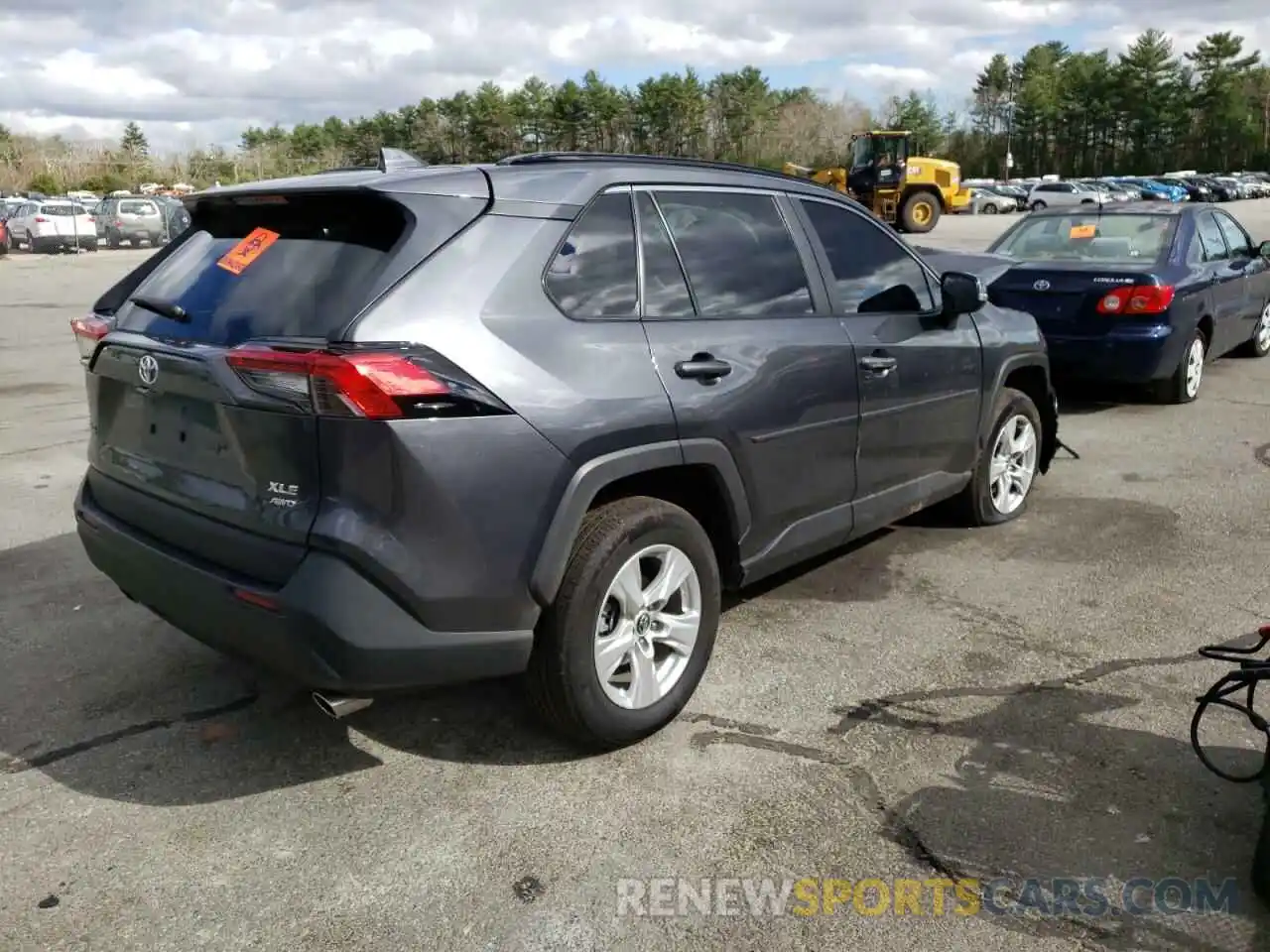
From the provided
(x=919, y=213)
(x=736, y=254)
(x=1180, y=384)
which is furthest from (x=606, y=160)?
(x=919, y=213)

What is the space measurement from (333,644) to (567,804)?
2.82 feet

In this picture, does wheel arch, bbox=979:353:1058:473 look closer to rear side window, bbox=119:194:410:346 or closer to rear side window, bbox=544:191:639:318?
rear side window, bbox=544:191:639:318

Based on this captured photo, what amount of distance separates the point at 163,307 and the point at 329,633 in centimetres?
129

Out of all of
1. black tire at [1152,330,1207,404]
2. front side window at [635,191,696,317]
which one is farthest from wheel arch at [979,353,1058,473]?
black tire at [1152,330,1207,404]

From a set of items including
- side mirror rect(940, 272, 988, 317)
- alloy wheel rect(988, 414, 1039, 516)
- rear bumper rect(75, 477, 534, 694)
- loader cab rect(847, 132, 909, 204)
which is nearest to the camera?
rear bumper rect(75, 477, 534, 694)

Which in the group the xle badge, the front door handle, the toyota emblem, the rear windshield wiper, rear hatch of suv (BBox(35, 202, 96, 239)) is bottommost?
the xle badge

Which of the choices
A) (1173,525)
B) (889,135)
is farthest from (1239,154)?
(1173,525)

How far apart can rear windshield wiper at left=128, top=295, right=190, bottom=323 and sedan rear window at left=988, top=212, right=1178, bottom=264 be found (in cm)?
723

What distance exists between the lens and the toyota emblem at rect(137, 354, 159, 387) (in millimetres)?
3113

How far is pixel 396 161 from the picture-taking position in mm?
3482

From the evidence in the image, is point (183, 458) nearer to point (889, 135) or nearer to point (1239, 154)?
point (889, 135)

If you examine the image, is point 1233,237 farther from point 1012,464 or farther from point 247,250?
point 247,250

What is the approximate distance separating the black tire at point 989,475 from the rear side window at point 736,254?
5.87 feet

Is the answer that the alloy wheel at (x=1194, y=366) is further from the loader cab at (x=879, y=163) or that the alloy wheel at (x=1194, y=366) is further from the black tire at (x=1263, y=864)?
the loader cab at (x=879, y=163)
